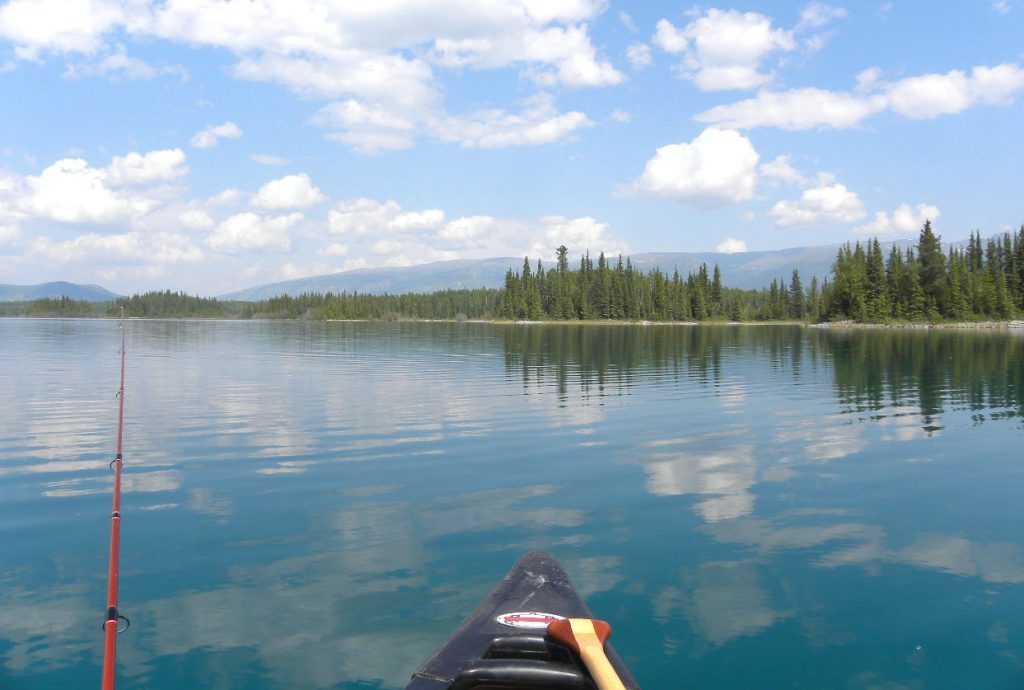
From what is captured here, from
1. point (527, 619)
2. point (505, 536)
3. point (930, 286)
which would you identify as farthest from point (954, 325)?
point (527, 619)

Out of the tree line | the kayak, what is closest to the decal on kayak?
the kayak

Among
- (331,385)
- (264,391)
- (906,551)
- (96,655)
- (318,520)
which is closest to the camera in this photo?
(96,655)

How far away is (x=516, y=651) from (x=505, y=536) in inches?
245

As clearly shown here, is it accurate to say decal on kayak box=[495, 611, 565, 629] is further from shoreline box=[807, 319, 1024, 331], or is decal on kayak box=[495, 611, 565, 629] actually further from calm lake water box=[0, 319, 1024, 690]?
shoreline box=[807, 319, 1024, 331]

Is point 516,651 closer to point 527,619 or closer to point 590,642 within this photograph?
point 527,619

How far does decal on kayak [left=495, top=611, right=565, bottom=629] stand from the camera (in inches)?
275

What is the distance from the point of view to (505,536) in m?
12.7

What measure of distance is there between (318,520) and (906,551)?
1092 cm

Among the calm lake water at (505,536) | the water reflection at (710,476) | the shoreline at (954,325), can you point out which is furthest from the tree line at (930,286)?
the water reflection at (710,476)

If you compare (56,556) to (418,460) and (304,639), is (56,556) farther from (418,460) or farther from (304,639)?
(418,460)

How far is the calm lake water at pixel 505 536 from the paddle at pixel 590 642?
2.05m

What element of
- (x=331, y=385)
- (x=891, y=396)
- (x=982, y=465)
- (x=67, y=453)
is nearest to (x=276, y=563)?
(x=67, y=453)

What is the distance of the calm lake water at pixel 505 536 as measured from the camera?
8508 mm

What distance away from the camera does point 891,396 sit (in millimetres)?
33969
